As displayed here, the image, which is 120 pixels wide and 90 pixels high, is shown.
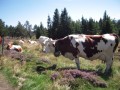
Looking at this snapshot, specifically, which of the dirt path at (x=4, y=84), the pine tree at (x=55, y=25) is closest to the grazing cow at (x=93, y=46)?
the dirt path at (x=4, y=84)

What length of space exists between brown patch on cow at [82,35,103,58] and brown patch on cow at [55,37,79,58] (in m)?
0.64

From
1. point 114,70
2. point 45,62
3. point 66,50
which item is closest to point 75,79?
point 114,70

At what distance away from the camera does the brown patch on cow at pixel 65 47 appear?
15.5 metres

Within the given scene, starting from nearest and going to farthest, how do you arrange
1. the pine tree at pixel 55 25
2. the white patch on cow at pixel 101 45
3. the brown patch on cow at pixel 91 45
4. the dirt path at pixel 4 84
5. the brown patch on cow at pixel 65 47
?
the dirt path at pixel 4 84 < the white patch on cow at pixel 101 45 < the brown patch on cow at pixel 91 45 < the brown patch on cow at pixel 65 47 < the pine tree at pixel 55 25

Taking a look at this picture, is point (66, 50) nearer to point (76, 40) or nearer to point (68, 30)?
point (76, 40)

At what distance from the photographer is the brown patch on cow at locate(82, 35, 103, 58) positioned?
1506 centimetres

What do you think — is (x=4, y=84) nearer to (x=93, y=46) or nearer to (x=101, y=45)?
(x=93, y=46)

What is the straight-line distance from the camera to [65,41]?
16.0 metres

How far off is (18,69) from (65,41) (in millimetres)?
3630

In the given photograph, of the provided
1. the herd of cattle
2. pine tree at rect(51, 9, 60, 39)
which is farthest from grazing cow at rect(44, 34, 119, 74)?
pine tree at rect(51, 9, 60, 39)

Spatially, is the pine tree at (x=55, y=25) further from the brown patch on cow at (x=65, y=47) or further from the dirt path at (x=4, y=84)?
the dirt path at (x=4, y=84)

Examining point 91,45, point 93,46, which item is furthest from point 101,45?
point 91,45

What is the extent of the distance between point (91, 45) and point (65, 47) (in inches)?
72.3

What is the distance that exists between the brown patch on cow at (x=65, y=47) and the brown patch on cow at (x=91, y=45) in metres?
0.64
